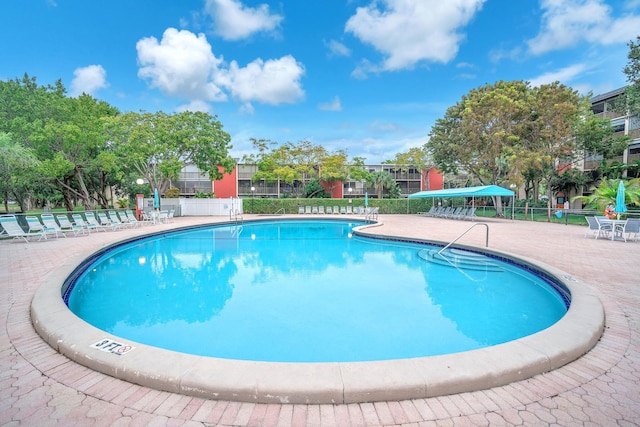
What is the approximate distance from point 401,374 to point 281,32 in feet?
71.4

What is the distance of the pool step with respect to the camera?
770cm

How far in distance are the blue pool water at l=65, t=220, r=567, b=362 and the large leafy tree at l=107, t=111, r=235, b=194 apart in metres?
11.8

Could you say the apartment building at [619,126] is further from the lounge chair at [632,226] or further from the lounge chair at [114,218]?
the lounge chair at [114,218]

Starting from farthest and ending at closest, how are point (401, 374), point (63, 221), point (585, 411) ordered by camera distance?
point (63, 221) → point (401, 374) → point (585, 411)

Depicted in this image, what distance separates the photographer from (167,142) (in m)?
19.7

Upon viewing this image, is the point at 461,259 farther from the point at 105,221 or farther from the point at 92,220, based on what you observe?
the point at 105,221

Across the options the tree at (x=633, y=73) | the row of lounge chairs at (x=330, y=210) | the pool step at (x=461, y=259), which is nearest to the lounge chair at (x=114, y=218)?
the pool step at (x=461, y=259)

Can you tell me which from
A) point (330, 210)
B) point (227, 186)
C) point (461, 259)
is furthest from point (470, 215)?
point (227, 186)

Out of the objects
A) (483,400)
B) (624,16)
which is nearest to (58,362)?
(483,400)

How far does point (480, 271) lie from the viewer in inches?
289

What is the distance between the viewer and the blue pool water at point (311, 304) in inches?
158

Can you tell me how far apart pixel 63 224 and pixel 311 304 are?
10.8 metres

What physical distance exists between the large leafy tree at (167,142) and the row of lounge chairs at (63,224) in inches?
223

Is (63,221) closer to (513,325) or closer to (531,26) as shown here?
(513,325)
